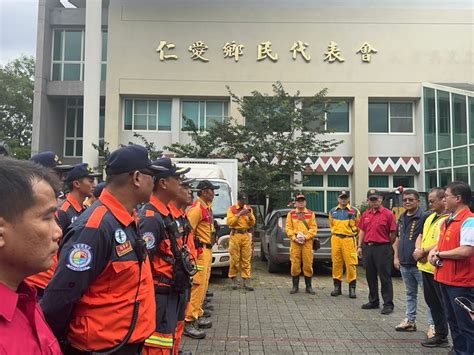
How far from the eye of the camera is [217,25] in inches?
956

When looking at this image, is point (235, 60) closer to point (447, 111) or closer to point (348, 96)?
point (348, 96)

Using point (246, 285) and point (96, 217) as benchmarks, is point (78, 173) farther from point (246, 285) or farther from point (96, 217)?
point (246, 285)

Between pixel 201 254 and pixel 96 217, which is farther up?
pixel 96 217

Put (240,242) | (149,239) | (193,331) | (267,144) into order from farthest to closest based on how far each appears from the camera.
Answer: (267,144)
(240,242)
(193,331)
(149,239)

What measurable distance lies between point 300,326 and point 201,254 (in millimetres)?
1789

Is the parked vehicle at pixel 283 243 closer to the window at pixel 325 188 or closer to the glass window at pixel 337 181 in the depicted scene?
the window at pixel 325 188

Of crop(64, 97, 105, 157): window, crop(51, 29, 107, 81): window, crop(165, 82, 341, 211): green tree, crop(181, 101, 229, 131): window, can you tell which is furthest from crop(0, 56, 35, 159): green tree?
crop(165, 82, 341, 211): green tree

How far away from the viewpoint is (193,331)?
583cm

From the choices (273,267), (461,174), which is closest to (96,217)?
(273,267)

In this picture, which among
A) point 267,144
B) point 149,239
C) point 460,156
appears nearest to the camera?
point 149,239

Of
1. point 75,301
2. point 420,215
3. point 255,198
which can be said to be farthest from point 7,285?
point 255,198

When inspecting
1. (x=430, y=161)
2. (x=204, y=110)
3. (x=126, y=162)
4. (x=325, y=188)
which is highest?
(x=204, y=110)

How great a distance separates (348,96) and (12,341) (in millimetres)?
23979

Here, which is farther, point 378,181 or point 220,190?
point 378,181
